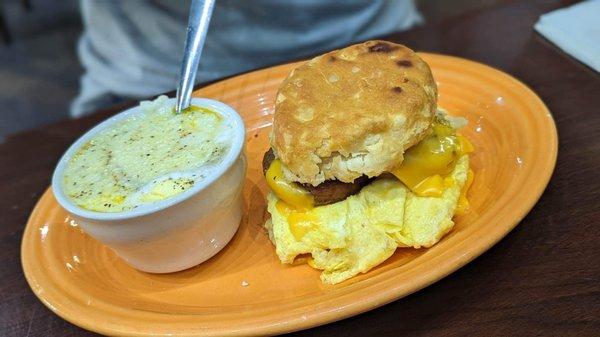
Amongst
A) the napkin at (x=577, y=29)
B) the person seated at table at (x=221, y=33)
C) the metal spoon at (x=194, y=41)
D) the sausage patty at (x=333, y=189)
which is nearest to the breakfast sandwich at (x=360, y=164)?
the sausage patty at (x=333, y=189)

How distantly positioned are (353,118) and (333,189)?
0.17 metres

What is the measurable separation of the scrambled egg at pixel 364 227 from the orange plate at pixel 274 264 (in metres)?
0.03

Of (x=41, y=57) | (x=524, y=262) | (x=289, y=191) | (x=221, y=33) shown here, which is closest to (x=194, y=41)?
(x=289, y=191)

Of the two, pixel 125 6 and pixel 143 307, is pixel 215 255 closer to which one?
pixel 143 307

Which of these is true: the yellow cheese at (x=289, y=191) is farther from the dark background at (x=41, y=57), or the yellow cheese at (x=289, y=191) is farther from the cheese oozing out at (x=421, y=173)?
the dark background at (x=41, y=57)

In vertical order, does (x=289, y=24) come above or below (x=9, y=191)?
above

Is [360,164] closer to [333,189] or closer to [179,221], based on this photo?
[333,189]

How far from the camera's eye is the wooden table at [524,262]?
97 cm

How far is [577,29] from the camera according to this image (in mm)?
1708

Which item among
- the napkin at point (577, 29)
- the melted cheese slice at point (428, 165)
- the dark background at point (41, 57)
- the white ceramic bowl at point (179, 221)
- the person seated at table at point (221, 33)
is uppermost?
the napkin at point (577, 29)

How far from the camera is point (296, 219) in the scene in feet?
3.86

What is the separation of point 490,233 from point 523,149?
0.33 metres

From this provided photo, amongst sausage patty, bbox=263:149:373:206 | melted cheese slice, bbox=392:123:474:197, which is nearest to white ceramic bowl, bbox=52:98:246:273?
sausage patty, bbox=263:149:373:206

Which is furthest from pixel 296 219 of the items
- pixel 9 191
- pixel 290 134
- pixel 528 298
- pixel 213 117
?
pixel 9 191
